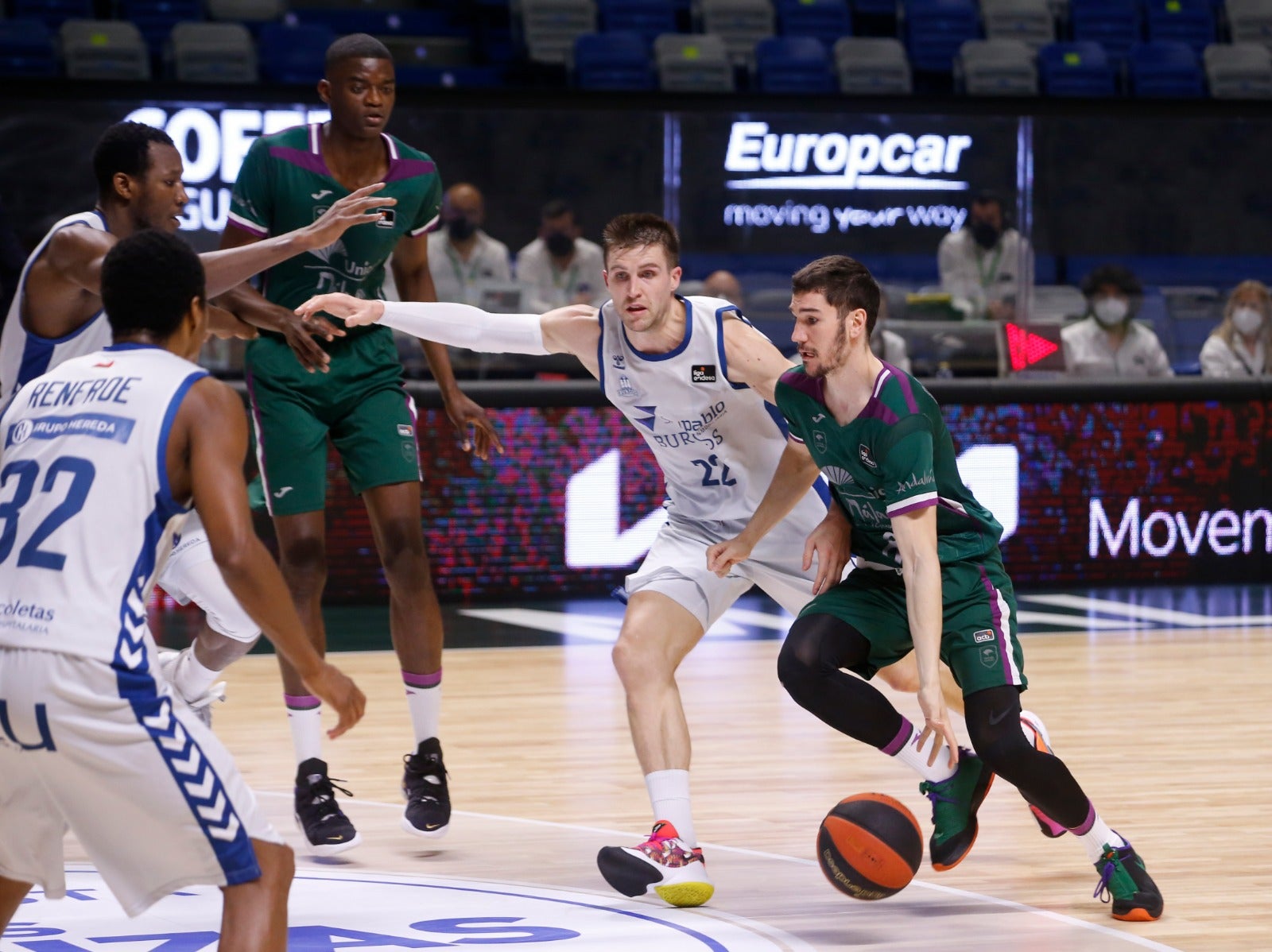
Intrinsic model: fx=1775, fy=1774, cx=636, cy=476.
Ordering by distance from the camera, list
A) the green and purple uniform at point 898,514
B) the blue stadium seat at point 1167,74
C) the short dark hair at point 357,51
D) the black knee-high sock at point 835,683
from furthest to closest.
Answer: the blue stadium seat at point 1167,74, the short dark hair at point 357,51, the black knee-high sock at point 835,683, the green and purple uniform at point 898,514

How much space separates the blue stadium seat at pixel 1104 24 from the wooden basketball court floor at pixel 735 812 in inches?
300

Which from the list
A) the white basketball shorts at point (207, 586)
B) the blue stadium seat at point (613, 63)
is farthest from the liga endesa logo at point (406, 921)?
the blue stadium seat at point (613, 63)

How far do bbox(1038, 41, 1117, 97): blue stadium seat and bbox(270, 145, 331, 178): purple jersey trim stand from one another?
965 cm

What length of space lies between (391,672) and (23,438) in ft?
15.3

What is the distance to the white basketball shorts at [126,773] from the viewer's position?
265 centimetres

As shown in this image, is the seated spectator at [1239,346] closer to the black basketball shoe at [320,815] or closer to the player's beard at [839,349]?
the player's beard at [839,349]

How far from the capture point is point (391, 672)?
739 centimetres

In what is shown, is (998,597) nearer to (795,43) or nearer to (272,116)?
(272,116)

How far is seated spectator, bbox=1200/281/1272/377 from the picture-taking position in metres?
9.91

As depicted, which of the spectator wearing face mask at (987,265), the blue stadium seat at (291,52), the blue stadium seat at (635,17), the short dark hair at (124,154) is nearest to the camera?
the short dark hair at (124,154)

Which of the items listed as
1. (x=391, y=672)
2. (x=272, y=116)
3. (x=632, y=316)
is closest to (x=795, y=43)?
(x=272, y=116)

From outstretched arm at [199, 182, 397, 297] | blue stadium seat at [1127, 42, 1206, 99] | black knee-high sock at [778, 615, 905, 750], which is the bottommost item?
black knee-high sock at [778, 615, 905, 750]

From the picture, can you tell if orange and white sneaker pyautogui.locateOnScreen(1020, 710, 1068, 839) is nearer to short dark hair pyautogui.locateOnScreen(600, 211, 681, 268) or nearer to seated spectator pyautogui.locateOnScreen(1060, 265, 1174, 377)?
short dark hair pyautogui.locateOnScreen(600, 211, 681, 268)

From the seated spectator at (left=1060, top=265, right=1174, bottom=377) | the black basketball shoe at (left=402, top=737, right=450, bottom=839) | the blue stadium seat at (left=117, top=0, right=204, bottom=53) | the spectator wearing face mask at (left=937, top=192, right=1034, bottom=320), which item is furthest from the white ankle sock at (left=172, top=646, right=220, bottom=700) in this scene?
the blue stadium seat at (left=117, top=0, right=204, bottom=53)
